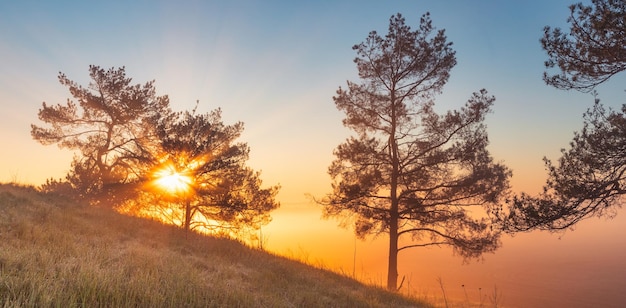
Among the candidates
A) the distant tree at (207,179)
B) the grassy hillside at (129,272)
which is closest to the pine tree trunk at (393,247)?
the grassy hillside at (129,272)

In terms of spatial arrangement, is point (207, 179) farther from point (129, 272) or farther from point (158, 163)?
point (129, 272)

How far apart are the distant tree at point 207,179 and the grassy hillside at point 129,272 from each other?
622 cm

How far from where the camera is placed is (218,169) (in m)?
19.2

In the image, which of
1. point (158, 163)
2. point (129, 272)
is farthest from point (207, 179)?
point (129, 272)

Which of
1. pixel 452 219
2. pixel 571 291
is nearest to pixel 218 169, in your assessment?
pixel 452 219

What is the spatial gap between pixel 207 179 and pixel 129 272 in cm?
1362

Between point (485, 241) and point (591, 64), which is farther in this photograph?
point (485, 241)

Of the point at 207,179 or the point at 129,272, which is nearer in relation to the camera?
the point at 129,272

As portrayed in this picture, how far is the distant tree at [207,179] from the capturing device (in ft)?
61.0

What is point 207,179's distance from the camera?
19.4 metres

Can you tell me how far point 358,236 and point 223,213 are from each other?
8257mm

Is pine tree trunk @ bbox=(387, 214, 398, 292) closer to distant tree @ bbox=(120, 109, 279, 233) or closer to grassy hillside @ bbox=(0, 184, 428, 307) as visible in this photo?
grassy hillside @ bbox=(0, 184, 428, 307)

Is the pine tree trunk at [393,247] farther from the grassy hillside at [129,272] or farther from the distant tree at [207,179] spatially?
the distant tree at [207,179]

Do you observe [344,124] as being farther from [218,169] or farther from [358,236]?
[218,169]
